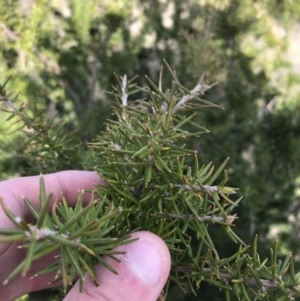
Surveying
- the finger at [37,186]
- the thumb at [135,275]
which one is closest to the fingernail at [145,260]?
the thumb at [135,275]

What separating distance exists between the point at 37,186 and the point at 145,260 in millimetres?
277

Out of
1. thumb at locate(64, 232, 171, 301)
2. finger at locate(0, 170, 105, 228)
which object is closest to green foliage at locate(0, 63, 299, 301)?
thumb at locate(64, 232, 171, 301)

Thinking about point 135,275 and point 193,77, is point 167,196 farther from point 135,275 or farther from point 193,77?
point 193,77

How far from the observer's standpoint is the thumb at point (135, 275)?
413 millimetres

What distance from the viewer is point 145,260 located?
1.40ft

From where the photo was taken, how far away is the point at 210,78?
0.88m

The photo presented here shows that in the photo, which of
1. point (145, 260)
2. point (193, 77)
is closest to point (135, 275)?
point (145, 260)

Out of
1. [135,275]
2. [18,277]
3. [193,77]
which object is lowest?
[18,277]

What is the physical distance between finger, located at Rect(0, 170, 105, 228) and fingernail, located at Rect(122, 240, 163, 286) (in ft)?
0.60

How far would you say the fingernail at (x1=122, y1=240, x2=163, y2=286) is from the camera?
414 millimetres

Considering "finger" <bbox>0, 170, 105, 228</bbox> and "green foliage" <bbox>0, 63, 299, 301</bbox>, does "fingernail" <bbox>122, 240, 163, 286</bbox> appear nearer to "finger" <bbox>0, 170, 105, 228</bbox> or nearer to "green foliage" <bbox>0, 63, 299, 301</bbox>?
"green foliage" <bbox>0, 63, 299, 301</bbox>

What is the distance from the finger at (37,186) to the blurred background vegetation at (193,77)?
0.13 feet

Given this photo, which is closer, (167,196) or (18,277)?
(167,196)

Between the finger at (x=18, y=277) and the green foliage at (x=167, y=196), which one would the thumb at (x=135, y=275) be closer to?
the green foliage at (x=167, y=196)
